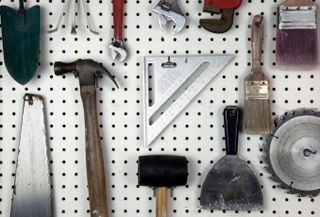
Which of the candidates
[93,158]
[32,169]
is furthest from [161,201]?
[32,169]

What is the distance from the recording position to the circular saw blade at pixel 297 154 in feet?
3.77

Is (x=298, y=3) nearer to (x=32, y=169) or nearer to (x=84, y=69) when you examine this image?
(x=84, y=69)

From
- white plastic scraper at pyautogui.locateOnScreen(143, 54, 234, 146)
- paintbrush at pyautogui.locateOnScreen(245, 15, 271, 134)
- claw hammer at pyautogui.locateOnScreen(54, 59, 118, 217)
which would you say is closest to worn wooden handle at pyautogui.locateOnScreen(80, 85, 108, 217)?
claw hammer at pyautogui.locateOnScreen(54, 59, 118, 217)

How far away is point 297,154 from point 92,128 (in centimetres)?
45

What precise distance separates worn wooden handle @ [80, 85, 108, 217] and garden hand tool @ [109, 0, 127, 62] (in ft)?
0.31

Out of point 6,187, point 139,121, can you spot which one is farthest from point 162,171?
point 6,187

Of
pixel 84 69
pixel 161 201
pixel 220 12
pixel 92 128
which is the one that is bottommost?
pixel 161 201

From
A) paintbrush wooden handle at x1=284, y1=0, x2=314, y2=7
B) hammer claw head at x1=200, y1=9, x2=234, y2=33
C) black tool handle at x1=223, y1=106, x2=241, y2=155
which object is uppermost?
paintbrush wooden handle at x1=284, y1=0, x2=314, y2=7

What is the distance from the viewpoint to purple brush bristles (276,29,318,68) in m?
1.14

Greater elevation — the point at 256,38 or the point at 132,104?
the point at 256,38

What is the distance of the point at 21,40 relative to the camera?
1122 mm

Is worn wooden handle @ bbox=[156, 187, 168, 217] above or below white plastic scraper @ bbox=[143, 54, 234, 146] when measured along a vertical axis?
below

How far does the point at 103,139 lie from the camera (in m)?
1.17

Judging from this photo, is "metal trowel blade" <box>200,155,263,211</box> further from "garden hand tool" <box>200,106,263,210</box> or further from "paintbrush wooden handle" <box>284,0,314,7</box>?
"paintbrush wooden handle" <box>284,0,314,7</box>
